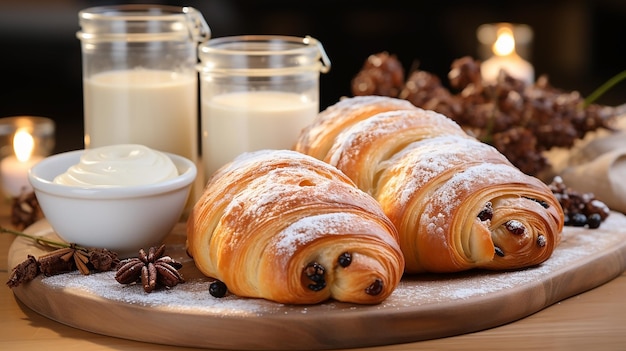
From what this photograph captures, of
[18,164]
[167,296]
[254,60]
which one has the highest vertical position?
[254,60]

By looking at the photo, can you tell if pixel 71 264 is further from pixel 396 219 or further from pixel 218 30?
pixel 218 30

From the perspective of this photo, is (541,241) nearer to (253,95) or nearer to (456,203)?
(456,203)

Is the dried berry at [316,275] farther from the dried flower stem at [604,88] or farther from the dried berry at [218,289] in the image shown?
the dried flower stem at [604,88]

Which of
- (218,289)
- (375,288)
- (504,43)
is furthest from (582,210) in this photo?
(504,43)

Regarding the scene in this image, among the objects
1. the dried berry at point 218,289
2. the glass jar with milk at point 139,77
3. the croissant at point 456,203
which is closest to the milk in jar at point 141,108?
the glass jar with milk at point 139,77

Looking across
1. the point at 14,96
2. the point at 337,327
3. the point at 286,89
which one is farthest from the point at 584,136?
the point at 14,96
